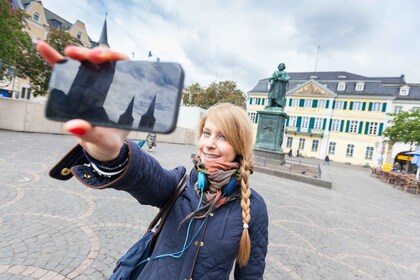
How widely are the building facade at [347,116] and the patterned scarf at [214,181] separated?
38.0 m

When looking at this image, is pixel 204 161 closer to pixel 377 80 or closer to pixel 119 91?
pixel 119 91

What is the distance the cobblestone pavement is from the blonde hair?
2178 millimetres

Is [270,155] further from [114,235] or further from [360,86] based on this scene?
[360,86]

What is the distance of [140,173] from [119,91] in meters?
0.54

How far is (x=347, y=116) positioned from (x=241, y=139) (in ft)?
147

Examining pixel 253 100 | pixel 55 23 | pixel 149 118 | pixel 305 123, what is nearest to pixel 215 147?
pixel 149 118

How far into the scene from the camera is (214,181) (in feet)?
4.68

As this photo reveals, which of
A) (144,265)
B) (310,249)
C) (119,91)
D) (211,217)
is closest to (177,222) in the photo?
(211,217)

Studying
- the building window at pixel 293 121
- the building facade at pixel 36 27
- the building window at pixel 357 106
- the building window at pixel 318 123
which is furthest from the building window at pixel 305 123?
the building facade at pixel 36 27

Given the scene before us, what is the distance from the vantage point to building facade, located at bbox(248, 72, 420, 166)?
122 feet

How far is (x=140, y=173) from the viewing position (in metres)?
1.13

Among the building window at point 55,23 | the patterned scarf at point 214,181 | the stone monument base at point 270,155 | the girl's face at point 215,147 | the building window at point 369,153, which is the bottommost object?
the stone monument base at point 270,155

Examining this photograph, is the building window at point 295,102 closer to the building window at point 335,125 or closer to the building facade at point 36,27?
the building window at point 335,125

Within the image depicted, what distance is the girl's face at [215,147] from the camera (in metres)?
1.46
